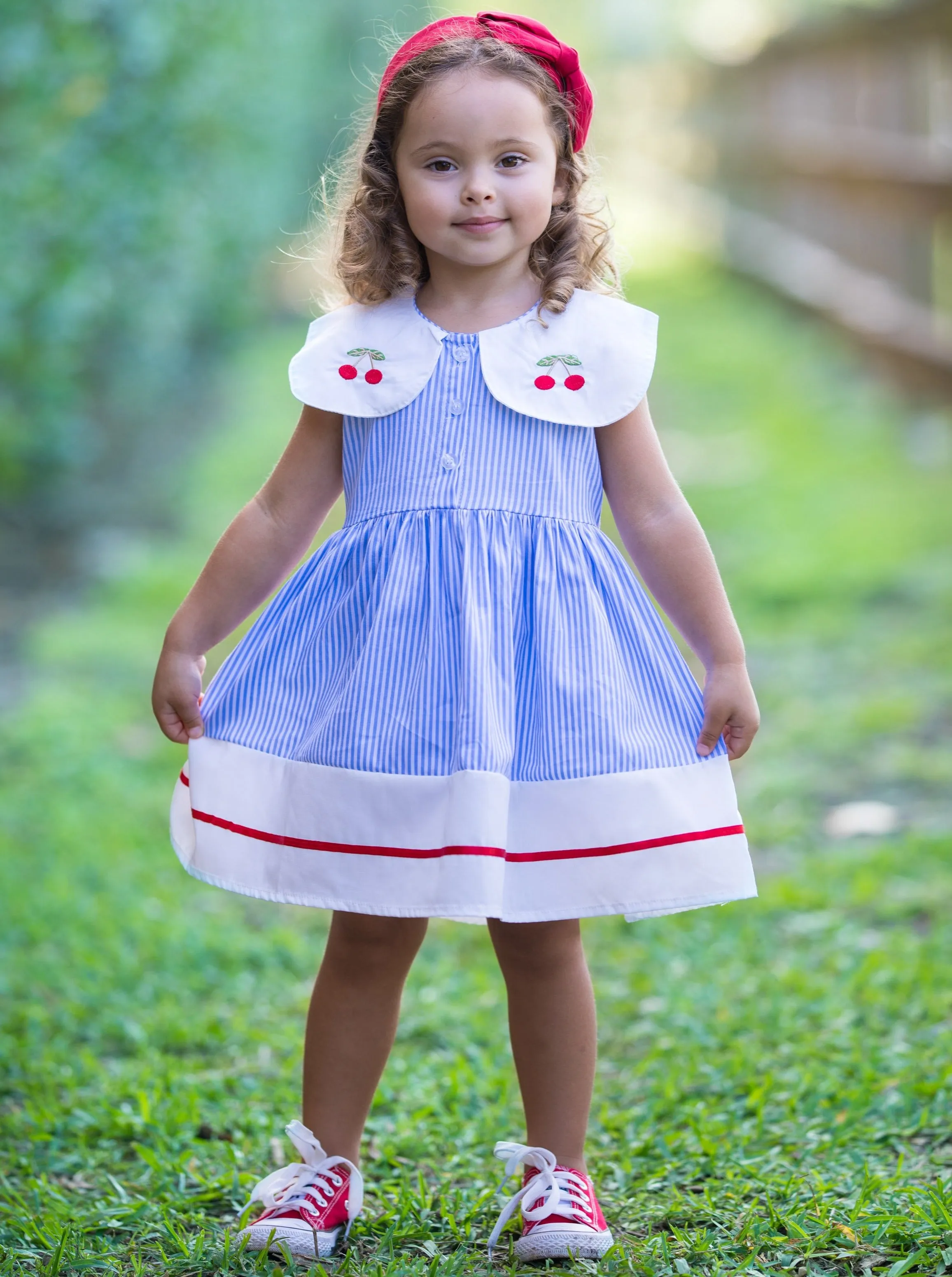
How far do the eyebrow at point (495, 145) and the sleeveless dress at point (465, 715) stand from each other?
225 mm

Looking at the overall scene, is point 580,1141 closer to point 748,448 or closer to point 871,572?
point 871,572

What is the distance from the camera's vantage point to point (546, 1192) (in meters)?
1.93

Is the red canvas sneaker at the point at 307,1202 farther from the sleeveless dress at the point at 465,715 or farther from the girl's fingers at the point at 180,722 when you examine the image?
the girl's fingers at the point at 180,722

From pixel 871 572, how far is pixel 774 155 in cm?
938

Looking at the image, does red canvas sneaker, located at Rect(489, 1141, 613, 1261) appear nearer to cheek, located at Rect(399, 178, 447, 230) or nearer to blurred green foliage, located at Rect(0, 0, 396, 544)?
cheek, located at Rect(399, 178, 447, 230)

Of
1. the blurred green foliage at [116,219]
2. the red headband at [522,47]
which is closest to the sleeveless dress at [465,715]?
the red headband at [522,47]

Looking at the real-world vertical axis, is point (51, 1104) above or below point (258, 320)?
below

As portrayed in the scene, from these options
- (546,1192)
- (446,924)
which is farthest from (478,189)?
(446,924)

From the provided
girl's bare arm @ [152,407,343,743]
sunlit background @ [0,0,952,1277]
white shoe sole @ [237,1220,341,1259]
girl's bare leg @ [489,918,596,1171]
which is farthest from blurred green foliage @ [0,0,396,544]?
white shoe sole @ [237,1220,341,1259]

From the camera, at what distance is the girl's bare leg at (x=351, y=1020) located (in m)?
1.96

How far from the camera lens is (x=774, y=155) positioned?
44.4ft

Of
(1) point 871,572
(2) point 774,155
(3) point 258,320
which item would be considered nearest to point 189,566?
(1) point 871,572

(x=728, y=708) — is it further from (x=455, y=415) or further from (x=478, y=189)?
(x=478, y=189)

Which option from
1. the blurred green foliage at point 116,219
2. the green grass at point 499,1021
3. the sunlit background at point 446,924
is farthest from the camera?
the blurred green foliage at point 116,219
